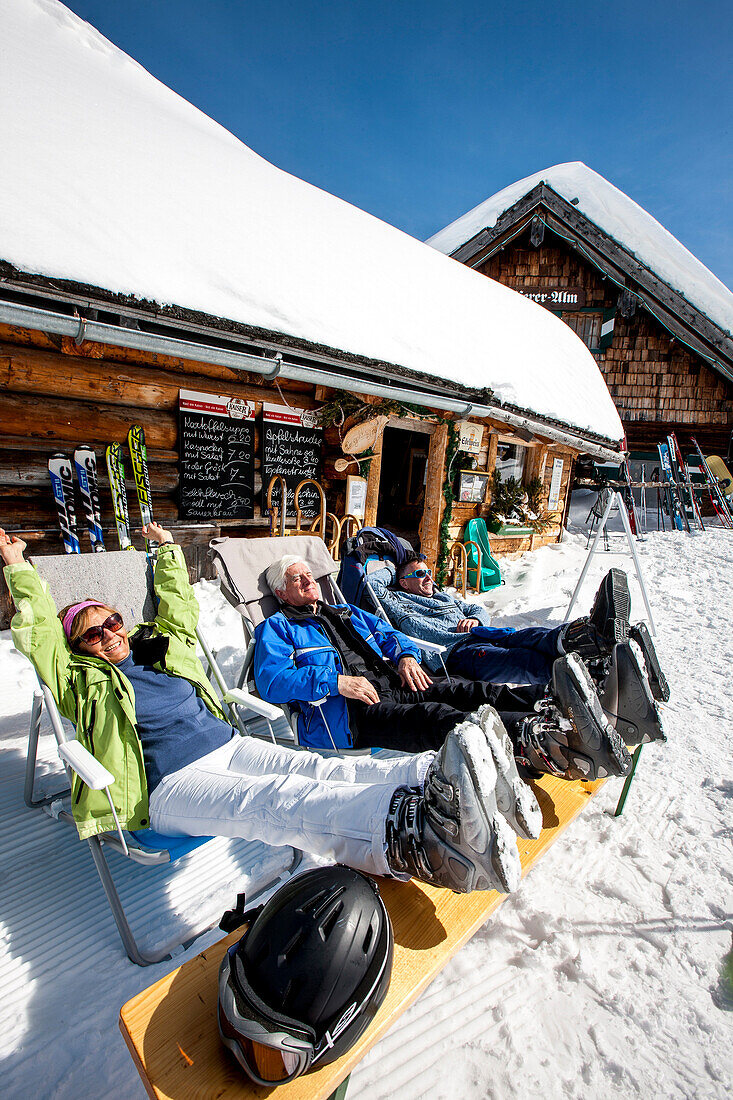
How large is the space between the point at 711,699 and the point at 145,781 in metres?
3.91

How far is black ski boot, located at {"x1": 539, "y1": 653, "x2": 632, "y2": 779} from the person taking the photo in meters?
1.77

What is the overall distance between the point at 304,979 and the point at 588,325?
50.5 feet

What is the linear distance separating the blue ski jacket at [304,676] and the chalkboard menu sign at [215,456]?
2.74 metres

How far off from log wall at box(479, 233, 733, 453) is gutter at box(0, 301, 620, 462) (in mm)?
8782

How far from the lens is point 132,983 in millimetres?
1671

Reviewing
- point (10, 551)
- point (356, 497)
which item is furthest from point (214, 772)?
point (356, 497)

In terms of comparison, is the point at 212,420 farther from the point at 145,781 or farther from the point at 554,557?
the point at 554,557

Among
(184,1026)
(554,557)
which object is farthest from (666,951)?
(554,557)

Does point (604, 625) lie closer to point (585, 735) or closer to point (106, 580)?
point (585, 735)

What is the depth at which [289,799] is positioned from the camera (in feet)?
5.34

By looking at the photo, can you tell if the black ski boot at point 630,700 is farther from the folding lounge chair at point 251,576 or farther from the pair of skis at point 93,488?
the pair of skis at point 93,488

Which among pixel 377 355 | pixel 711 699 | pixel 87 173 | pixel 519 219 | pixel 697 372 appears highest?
pixel 519 219

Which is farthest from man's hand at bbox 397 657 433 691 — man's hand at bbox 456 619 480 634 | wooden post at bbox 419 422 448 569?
wooden post at bbox 419 422 448 569

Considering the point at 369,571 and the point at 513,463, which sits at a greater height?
the point at 513,463
